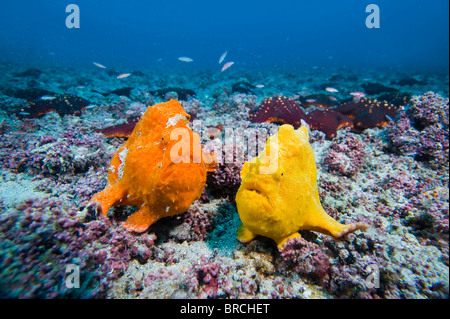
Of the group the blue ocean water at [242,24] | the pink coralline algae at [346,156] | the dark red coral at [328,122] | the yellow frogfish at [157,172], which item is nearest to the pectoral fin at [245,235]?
the yellow frogfish at [157,172]

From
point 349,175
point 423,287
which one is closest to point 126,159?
point 423,287

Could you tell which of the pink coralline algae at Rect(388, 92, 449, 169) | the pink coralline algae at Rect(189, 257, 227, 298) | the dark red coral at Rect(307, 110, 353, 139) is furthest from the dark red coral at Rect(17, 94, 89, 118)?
the pink coralline algae at Rect(388, 92, 449, 169)

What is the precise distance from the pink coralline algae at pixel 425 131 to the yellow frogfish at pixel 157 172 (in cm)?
522

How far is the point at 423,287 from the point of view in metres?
2.11

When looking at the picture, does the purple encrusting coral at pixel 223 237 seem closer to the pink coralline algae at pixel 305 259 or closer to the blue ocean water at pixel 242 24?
the pink coralline algae at pixel 305 259

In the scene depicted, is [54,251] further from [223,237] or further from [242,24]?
[242,24]

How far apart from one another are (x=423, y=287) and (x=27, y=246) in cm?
411

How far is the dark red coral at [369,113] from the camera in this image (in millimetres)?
5871

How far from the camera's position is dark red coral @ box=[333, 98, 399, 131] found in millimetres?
5871

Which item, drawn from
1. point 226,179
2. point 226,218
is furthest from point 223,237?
point 226,179

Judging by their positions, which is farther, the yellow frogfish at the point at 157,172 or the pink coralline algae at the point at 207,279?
the yellow frogfish at the point at 157,172

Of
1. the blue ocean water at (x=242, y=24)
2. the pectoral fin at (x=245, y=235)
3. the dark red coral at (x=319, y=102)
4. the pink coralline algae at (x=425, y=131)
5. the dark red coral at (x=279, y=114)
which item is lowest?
the pectoral fin at (x=245, y=235)

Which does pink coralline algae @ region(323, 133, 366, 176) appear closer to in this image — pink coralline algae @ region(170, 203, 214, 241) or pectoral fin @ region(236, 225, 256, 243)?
pectoral fin @ region(236, 225, 256, 243)

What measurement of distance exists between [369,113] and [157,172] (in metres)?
6.83
